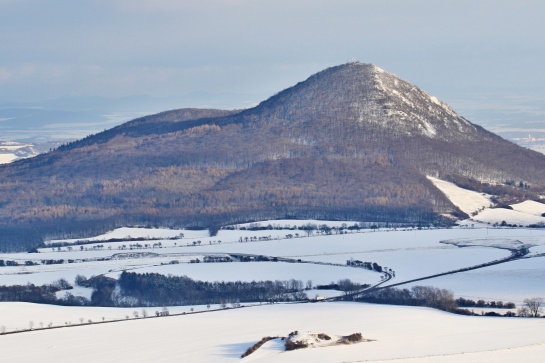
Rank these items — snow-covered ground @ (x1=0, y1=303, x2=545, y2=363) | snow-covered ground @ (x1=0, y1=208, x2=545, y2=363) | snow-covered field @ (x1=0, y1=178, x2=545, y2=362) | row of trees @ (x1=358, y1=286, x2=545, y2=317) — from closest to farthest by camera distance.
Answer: snow-covered ground @ (x1=0, y1=303, x2=545, y2=363) < snow-covered ground @ (x1=0, y1=208, x2=545, y2=363) < snow-covered field @ (x1=0, y1=178, x2=545, y2=362) < row of trees @ (x1=358, y1=286, x2=545, y2=317)

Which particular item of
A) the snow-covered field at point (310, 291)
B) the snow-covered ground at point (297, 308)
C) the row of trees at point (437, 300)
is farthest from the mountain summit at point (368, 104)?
the row of trees at point (437, 300)

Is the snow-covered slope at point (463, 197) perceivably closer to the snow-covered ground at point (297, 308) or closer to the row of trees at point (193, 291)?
the snow-covered ground at point (297, 308)

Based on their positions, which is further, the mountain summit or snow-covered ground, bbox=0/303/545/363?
the mountain summit

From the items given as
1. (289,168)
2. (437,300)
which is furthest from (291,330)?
(289,168)

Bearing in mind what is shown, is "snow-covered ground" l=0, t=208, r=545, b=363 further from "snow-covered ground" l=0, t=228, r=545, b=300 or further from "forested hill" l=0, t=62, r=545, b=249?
"forested hill" l=0, t=62, r=545, b=249

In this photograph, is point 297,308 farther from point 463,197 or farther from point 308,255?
point 463,197

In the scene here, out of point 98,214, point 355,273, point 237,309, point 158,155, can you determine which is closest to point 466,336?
point 237,309

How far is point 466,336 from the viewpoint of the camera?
76.4m

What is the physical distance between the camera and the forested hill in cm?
14888

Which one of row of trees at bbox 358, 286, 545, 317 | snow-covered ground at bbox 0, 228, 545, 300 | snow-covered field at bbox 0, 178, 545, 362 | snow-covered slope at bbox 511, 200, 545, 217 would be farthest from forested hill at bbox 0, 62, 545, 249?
row of trees at bbox 358, 286, 545, 317

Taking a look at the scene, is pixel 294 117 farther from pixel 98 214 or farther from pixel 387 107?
pixel 98 214

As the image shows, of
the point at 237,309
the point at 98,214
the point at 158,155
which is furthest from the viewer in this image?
the point at 158,155

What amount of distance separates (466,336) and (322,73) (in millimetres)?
125773

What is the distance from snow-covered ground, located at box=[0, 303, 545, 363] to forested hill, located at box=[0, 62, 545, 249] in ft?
170
